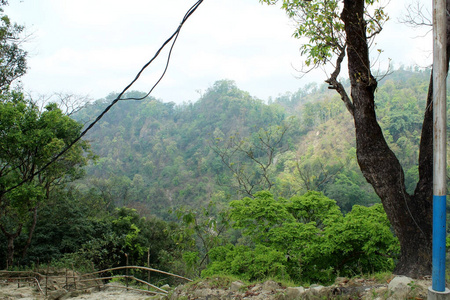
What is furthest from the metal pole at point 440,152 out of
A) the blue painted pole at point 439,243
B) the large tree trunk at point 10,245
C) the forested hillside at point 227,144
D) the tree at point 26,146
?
the forested hillside at point 227,144

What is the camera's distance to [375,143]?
4348mm

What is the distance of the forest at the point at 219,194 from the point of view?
5.59m

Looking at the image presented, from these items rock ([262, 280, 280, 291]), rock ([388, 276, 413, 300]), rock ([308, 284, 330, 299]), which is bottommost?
rock ([262, 280, 280, 291])

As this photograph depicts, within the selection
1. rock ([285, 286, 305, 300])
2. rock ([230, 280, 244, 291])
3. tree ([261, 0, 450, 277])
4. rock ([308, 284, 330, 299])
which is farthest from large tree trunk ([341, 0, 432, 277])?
rock ([230, 280, 244, 291])

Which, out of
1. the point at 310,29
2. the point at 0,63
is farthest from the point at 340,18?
the point at 0,63

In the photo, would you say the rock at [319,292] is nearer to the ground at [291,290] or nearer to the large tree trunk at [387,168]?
the ground at [291,290]

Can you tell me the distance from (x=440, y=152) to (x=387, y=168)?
164 centimetres

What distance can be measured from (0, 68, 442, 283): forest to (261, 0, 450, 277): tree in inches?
36.4

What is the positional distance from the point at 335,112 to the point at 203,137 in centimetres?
1953

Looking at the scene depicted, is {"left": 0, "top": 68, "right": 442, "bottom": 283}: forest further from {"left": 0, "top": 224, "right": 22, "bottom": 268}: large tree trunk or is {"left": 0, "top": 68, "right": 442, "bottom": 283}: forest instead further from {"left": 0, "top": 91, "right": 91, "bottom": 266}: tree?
{"left": 0, "top": 224, "right": 22, "bottom": 268}: large tree trunk

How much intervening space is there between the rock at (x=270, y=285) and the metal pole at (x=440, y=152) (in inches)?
66.1

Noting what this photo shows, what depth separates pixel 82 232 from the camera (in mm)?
13156

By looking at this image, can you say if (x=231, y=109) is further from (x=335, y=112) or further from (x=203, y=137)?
(x=335, y=112)

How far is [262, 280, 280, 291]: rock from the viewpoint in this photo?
3917mm
